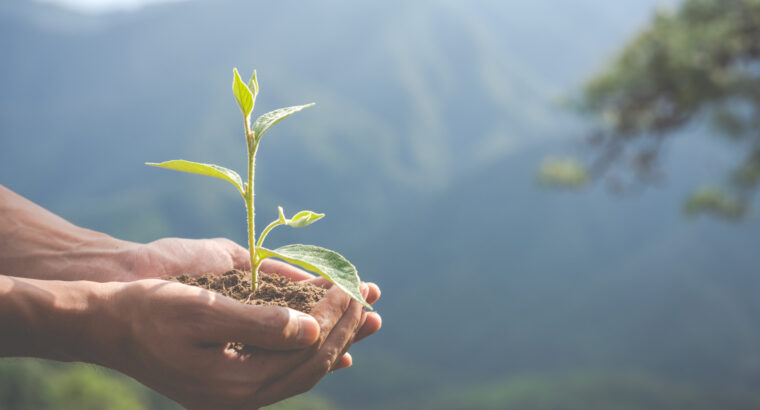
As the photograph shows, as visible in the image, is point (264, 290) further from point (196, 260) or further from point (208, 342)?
point (196, 260)

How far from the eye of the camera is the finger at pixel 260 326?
5.15ft

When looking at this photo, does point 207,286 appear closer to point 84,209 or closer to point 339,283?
point 339,283

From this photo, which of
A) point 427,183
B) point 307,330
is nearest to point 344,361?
point 307,330

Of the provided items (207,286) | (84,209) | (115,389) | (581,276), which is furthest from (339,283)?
(84,209)

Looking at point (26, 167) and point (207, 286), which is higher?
point (26, 167)

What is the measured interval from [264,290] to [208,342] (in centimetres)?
43

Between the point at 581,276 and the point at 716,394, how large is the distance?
34236 millimetres

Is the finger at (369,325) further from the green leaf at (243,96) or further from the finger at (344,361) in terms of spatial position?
the green leaf at (243,96)

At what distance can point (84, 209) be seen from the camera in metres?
96.3

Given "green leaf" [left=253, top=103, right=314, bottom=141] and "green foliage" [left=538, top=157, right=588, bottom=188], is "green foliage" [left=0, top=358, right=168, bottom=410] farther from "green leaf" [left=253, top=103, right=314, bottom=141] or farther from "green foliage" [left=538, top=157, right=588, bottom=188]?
"green leaf" [left=253, top=103, right=314, bottom=141]

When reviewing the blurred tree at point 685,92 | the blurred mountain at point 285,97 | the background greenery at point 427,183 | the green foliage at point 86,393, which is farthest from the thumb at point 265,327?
the blurred mountain at point 285,97

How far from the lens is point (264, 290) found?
2.06 m

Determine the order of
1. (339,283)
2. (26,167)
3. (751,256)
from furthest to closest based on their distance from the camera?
(26,167), (751,256), (339,283)

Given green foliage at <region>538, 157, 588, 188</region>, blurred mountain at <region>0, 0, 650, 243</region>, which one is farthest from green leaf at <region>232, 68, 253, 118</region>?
blurred mountain at <region>0, 0, 650, 243</region>
